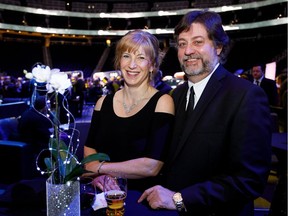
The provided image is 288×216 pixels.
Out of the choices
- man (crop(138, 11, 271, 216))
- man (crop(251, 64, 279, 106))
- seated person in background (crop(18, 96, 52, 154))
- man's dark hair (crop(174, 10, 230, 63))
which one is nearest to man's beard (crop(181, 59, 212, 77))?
man (crop(138, 11, 271, 216))

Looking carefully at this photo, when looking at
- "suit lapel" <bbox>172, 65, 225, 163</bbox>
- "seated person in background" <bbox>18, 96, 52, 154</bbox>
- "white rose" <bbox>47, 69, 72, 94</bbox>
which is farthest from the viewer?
"seated person in background" <bbox>18, 96, 52, 154</bbox>

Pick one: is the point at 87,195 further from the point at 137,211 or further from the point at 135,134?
the point at 135,134

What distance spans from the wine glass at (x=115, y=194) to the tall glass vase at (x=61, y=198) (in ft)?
0.48

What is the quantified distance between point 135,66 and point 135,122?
331mm

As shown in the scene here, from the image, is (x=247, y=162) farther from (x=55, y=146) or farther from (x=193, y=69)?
(x=55, y=146)

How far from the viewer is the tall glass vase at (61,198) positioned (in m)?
1.15

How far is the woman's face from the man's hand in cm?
70

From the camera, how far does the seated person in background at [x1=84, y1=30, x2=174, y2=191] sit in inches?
67.2

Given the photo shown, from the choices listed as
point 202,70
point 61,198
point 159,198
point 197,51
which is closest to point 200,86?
point 202,70

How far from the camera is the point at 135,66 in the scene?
5.97 ft

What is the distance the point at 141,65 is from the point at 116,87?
945 cm

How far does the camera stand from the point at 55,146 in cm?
121

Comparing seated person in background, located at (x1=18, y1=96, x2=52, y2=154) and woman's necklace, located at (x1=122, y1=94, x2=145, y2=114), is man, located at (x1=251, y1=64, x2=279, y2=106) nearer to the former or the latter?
seated person in background, located at (x1=18, y1=96, x2=52, y2=154)

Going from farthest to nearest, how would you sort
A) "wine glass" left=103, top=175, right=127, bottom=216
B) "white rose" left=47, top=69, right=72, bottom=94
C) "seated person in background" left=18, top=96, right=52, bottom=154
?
1. "seated person in background" left=18, top=96, right=52, bottom=154
2. "wine glass" left=103, top=175, right=127, bottom=216
3. "white rose" left=47, top=69, right=72, bottom=94
